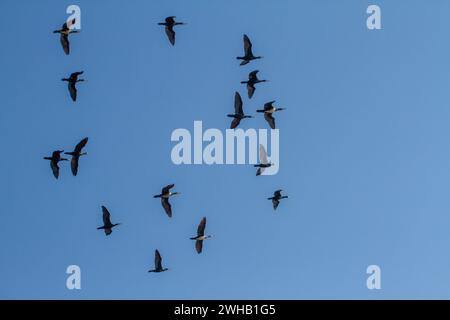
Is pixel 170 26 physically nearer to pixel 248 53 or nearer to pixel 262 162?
pixel 248 53

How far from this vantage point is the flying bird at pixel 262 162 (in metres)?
58.9

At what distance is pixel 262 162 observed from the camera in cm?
5897

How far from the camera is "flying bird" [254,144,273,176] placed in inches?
2318

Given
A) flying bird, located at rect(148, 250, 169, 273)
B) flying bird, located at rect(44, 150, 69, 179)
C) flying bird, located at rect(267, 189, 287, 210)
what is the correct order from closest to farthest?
flying bird, located at rect(44, 150, 69, 179), flying bird, located at rect(148, 250, 169, 273), flying bird, located at rect(267, 189, 287, 210)

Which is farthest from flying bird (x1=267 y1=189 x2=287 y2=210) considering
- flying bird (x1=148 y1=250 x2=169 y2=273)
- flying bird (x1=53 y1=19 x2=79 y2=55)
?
flying bird (x1=53 y1=19 x2=79 y2=55)

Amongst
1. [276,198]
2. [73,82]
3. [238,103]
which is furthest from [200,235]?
[73,82]

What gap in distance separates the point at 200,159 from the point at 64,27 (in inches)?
273

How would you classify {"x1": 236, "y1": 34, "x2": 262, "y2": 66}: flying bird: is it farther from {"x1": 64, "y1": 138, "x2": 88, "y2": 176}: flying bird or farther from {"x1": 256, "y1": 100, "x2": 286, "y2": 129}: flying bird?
{"x1": 64, "y1": 138, "x2": 88, "y2": 176}: flying bird

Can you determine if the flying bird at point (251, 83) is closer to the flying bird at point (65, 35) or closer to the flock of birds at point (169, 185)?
the flock of birds at point (169, 185)
